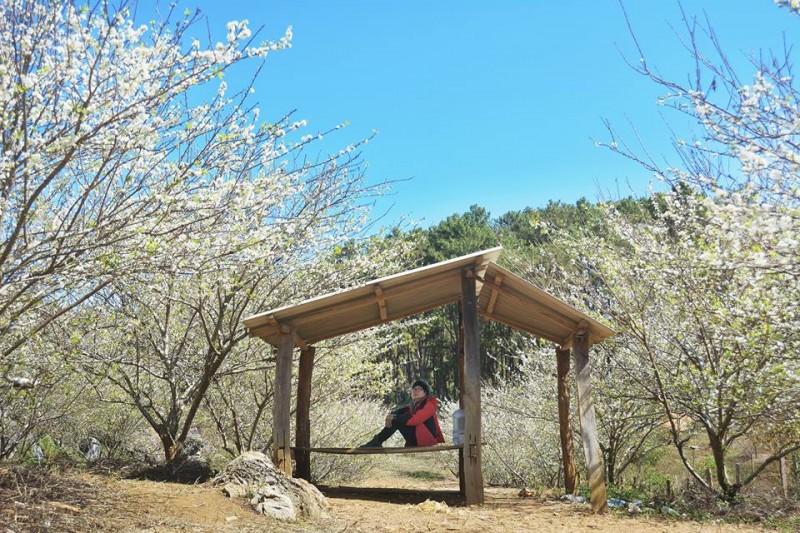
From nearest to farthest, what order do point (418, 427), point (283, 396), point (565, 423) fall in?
1. point (283, 396)
2. point (418, 427)
3. point (565, 423)

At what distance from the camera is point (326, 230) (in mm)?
9094

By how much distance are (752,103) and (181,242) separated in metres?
4.62

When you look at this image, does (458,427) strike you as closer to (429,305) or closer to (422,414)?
(422,414)

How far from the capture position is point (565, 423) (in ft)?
31.8

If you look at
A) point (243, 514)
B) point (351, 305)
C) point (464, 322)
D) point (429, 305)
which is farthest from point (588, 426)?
point (243, 514)

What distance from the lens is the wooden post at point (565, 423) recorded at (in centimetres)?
938

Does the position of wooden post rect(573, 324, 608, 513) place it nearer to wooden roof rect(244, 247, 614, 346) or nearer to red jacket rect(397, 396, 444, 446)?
wooden roof rect(244, 247, 614, 346)

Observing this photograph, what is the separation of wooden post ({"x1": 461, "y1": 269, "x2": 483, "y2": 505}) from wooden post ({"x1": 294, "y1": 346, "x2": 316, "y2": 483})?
245 centimetres

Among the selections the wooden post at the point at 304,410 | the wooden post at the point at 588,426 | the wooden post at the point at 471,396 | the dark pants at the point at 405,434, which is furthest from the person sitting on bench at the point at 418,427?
the wooden post at the point at 588,426

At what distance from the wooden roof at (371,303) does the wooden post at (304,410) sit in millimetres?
376

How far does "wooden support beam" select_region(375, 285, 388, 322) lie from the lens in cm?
785

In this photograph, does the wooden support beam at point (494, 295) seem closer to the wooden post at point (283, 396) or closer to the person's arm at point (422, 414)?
the person's arm at point (422, 414)

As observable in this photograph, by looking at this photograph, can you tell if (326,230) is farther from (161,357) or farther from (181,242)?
(181,242)

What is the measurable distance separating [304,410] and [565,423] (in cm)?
364
